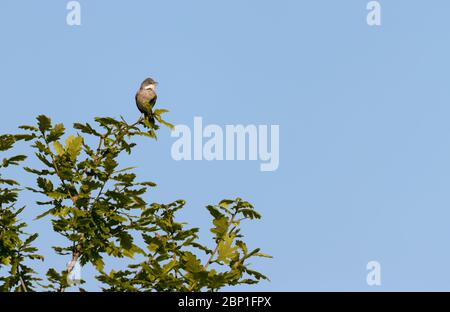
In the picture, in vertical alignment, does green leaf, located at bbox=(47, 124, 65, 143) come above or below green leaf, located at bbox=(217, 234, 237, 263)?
above

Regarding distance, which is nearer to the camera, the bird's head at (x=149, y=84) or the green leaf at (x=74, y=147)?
the green leaf at (x=74, y=147)

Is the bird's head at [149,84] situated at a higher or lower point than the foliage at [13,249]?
higher

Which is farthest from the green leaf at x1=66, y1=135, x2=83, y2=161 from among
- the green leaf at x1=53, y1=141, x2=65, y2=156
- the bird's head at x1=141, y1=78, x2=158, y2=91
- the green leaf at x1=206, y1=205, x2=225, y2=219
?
the bird's head at x1=141, y1=78, x2=158, y2=91

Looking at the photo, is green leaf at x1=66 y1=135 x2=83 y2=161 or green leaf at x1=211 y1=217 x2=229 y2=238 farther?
green leaf at x1=66 y1=135 x2=83 y2=161

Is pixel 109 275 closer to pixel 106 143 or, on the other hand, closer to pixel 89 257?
pixel 89 257

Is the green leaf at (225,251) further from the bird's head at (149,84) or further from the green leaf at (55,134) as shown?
the bird's head at (149,84)

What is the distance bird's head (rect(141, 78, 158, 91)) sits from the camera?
2169cm

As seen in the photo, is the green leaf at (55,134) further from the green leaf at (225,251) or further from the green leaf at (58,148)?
the green leaf at (225,251)

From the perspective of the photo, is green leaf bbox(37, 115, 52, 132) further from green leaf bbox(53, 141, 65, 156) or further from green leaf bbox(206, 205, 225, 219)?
green leaf bbox(206, 205, 225, 219)

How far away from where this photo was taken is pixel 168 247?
14766 mm

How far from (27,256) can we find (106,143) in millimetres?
2221

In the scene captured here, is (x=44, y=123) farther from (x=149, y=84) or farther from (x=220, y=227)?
(x=149, y=84)

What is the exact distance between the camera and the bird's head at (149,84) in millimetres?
21689

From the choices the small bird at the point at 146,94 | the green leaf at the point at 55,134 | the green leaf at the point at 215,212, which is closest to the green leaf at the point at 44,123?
the green leaf at the point at 55,134
